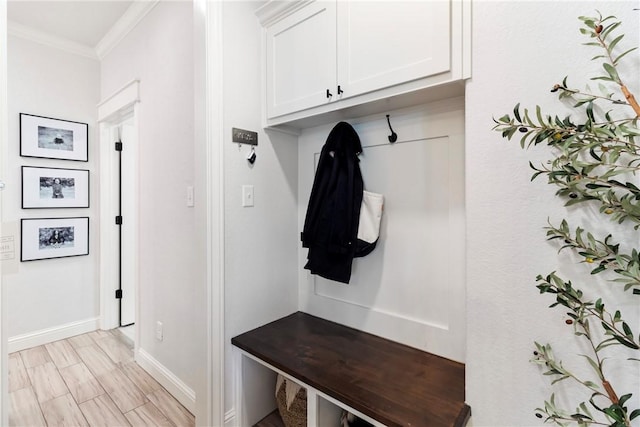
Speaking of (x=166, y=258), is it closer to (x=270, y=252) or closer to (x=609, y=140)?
(x=270, y=252)

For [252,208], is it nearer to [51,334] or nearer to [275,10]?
[275,10]

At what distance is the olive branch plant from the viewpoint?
2.24 ft

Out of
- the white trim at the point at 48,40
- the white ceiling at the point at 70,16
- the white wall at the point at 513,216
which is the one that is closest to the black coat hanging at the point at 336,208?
the white wall at the point at 513,216

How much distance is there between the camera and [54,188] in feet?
8.61

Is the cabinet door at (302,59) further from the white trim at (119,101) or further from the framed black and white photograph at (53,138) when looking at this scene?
the framed black and white photograph at (53,138)

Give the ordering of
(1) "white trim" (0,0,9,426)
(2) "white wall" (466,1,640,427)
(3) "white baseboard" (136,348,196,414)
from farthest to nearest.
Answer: (3) "white baseboard" (136,348,196,414) → (1) "white trim" (0,0,9,426) → (2) "white wall" (466,1,640,427)

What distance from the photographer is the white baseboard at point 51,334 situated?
2.51 metres

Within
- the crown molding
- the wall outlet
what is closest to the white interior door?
the crown molding

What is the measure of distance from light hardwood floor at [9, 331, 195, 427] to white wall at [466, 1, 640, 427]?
1.76 metres

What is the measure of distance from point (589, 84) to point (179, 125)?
1.97 metres

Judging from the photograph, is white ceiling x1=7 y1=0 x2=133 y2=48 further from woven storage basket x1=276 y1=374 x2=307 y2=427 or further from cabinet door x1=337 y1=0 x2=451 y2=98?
woven storage basket x1=276 y1=374 x2=307 y2=427

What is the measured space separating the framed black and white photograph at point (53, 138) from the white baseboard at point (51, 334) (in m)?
1.56

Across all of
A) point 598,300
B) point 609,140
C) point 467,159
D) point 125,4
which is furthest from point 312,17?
point 125,4

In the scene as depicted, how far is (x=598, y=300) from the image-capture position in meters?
0.71
